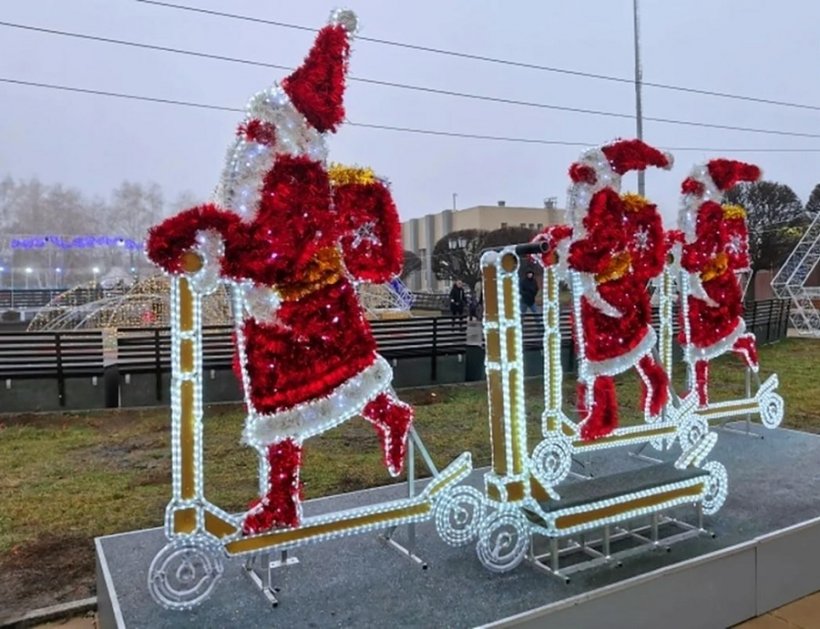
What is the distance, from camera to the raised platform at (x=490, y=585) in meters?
3.25

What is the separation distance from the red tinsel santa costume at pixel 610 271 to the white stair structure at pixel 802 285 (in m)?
15.6

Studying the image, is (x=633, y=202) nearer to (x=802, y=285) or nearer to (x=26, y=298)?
(x=802, y=285)

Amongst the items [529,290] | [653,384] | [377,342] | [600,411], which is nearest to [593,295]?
[600,411]

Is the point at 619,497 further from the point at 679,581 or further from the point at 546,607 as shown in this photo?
the point at 546,607

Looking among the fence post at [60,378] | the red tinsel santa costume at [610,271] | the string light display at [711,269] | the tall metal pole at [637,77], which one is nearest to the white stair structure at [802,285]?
the tall metal pole at [637,77]

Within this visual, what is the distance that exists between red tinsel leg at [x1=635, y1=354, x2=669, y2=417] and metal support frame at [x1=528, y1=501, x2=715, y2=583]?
3.93ft

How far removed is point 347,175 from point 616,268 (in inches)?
89.9

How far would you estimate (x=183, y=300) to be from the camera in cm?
320

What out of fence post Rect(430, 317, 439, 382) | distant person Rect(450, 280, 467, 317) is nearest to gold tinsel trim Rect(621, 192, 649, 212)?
fence post Rect(430, 317, 439, 382)

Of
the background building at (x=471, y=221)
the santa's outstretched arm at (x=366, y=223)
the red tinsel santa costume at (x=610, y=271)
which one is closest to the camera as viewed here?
the santa's outstretched arm at (x=366, y=223)

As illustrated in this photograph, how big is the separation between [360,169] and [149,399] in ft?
23.6

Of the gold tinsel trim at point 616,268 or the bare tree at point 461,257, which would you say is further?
the bare tree at point 461,257

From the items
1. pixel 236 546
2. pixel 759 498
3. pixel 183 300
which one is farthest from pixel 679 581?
pixel 183 300

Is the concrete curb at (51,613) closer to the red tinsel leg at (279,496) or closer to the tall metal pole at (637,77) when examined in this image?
the red tinsel leg at (279,496)
